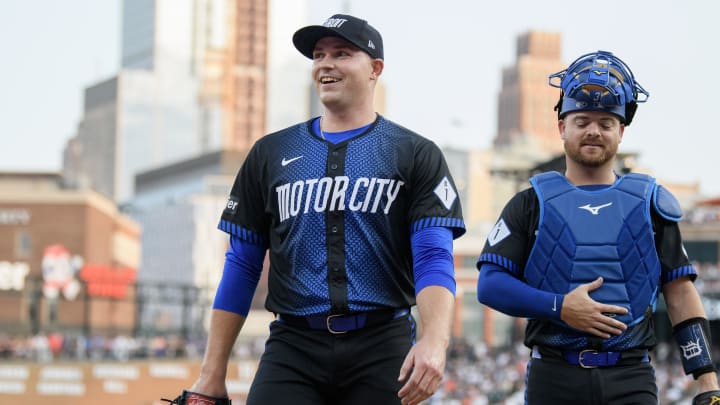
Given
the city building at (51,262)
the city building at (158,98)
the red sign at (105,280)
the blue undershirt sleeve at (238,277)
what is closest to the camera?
the blue undershirt sleeve at (238,277)

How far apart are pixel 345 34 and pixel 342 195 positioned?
25.8 inches

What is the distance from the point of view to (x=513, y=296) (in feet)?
16.5

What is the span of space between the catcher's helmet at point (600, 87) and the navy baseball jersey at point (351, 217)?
0.60 meters

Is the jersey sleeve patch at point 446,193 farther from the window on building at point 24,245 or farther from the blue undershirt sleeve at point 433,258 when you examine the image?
the window on building at point 24,245

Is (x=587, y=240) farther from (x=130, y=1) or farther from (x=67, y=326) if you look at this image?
(x=130, y=1)

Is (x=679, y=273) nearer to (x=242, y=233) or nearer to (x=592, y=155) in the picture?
(x=592, y=155)

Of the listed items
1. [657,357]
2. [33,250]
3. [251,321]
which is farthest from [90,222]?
[251,321]

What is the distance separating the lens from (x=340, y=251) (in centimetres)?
498

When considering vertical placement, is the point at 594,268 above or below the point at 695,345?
Result: above

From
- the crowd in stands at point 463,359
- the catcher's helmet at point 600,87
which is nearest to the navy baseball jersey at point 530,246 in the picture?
the catcher's helmet at point 600,87

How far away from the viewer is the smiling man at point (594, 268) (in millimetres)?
4934

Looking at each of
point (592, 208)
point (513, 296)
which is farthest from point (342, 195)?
point (592, 208)

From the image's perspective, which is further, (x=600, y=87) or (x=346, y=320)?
(x=600, y=87)

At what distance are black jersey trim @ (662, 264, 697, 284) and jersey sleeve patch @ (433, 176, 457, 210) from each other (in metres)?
0.94
